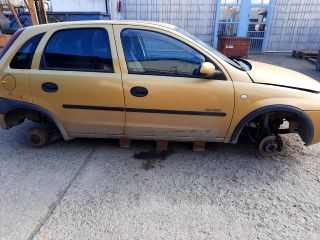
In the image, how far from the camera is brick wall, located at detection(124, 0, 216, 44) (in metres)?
11.2

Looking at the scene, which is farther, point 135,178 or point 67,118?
point 67,118

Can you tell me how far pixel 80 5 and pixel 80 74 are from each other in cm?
1028

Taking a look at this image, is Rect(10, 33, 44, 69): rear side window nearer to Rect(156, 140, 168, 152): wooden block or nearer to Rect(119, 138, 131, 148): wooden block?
Rect(119, 138, 131, 148): wooden block

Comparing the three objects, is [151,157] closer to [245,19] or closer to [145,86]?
[145,86]

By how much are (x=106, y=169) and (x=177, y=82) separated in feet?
4.40

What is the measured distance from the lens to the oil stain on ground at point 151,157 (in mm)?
3143

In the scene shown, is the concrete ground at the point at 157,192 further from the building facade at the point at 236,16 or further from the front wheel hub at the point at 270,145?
the building facade at the point at 236,16

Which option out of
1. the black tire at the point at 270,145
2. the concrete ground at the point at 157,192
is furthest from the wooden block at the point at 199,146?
the black tire at the point at 270,145

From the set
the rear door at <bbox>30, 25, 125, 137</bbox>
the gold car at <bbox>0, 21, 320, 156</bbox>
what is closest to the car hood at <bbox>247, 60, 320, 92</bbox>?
the gold car at <bbox>0, 21, 320, 156</bbox>

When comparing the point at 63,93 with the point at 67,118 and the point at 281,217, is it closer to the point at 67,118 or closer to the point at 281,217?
the point at 67,118

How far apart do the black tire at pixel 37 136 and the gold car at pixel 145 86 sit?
1.30 ft

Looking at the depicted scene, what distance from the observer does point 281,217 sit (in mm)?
2330

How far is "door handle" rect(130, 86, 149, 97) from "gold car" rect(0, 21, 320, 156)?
1 centimetres

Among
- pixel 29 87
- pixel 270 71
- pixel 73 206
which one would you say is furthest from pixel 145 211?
pixel 270 71
